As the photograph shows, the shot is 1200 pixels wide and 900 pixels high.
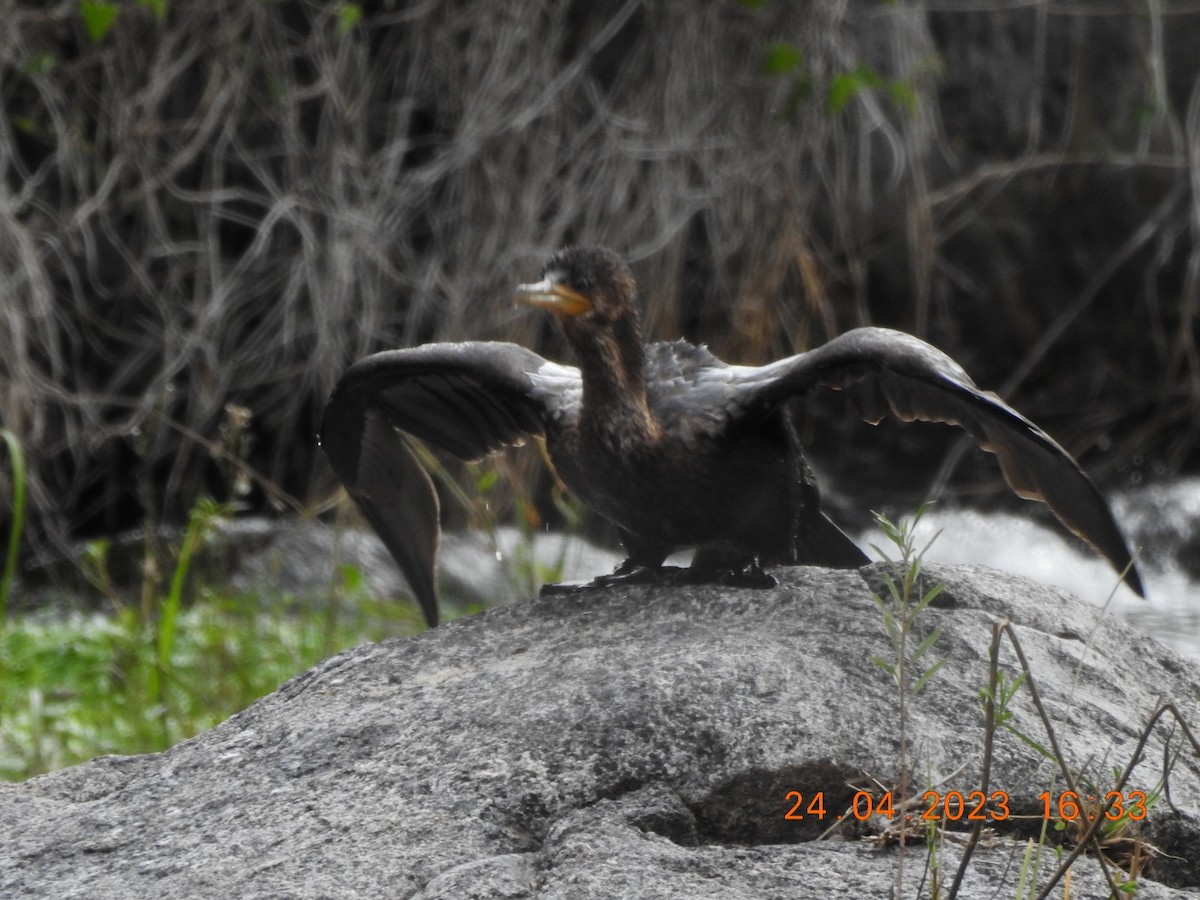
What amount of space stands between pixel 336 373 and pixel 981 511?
2.94 meters

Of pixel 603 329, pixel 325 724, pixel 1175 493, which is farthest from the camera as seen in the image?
pixel 1175 493

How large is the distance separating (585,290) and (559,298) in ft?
0.18

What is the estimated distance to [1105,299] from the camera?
7359 millimetres

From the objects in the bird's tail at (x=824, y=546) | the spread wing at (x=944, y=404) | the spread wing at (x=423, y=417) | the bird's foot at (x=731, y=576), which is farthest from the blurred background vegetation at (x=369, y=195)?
the spread wing at (x=944, y=404)

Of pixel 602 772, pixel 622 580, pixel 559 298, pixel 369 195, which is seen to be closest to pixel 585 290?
pixel 559 298

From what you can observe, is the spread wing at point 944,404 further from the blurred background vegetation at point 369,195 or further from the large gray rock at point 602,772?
the blurred background vegetation at point 369,195

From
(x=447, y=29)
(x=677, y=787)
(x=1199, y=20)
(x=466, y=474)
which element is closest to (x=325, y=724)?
(x=677, y=787)

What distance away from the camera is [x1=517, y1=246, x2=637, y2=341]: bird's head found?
3.02 m

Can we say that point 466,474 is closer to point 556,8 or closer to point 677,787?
point 556,8

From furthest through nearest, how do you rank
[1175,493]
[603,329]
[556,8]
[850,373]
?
[1175,493] < [556,8] < [603,329] < [850,373]

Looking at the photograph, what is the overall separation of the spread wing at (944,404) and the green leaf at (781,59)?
9.35 ft

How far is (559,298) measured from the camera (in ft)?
9.92

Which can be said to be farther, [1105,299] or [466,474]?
[1105,299]

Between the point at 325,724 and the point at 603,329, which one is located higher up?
the point at 603,329
